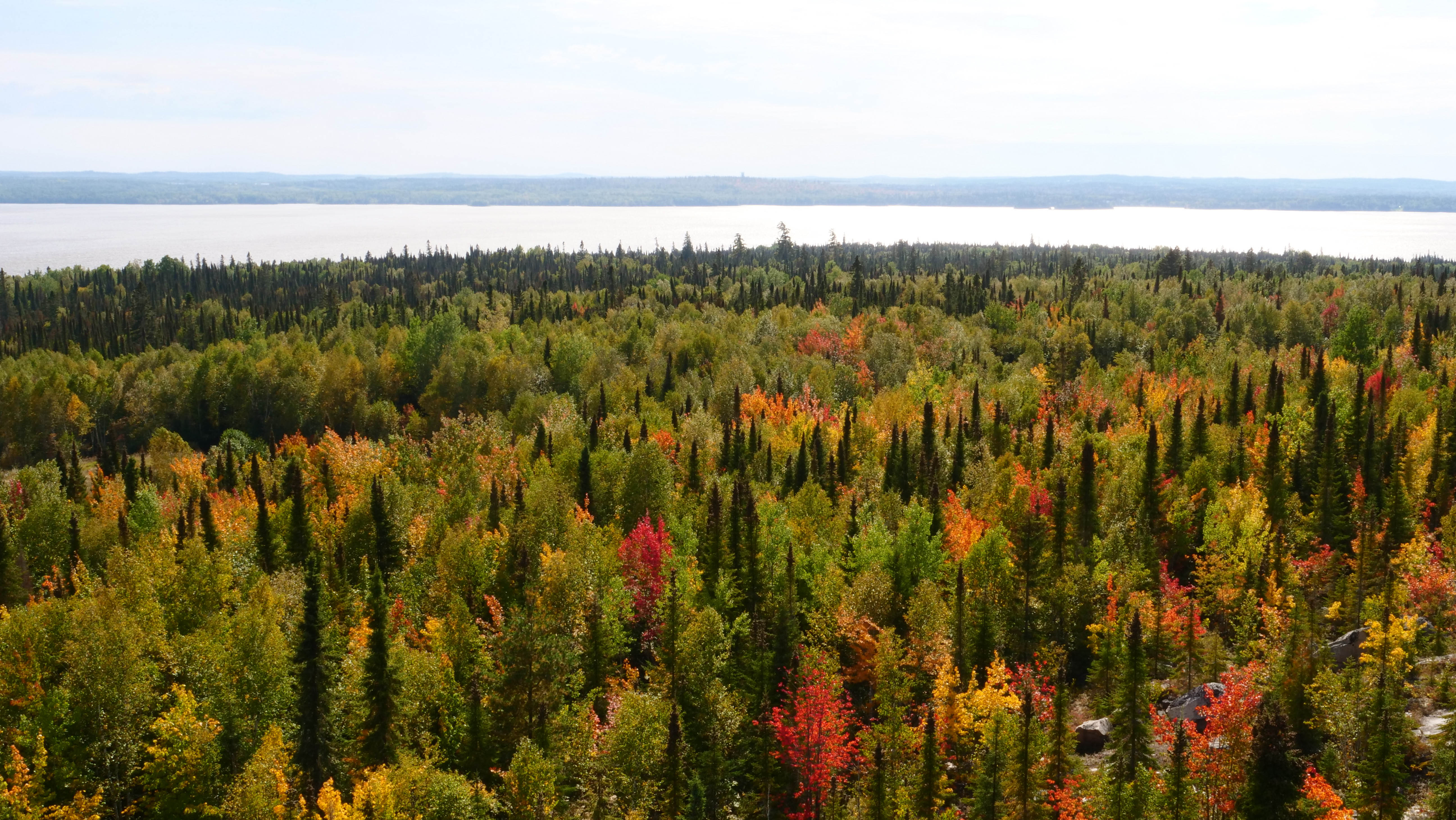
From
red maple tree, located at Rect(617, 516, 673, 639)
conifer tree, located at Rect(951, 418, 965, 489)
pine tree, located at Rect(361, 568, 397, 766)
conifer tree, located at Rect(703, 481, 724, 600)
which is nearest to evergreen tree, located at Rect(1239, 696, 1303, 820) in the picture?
conifer tree, located at Rect(703, 481, 724, 600)

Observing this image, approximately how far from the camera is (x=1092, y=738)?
67.4 meters

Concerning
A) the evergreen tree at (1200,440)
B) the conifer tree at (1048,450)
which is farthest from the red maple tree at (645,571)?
the evergreen tree at (1200,440)

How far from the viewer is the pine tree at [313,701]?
53.9m

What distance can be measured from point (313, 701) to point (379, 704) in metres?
3.39

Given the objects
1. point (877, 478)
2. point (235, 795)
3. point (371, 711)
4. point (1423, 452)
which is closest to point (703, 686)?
point (371, 711)

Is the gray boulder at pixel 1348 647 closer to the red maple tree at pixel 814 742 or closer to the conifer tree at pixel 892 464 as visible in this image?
the red maple tree at pixel 814 742

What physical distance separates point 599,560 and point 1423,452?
76372 millimetres

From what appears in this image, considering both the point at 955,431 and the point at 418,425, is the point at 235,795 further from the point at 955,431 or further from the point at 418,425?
the point at 418,425

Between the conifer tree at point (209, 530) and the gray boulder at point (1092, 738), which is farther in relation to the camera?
the conifer tree at point (209, 530)

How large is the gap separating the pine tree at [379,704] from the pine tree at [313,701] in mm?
2040

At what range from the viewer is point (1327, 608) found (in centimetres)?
7700

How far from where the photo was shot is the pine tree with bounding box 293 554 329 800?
53.9 m

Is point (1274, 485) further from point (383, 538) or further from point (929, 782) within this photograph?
point (383, 538)

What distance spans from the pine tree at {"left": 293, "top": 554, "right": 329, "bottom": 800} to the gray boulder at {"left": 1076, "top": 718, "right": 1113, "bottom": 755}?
1740 inches
